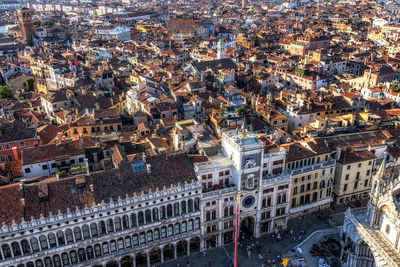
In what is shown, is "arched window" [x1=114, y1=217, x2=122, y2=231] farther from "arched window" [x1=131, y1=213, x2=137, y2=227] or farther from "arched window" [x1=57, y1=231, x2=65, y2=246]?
"arched window" [x1=57, y1=231, x2=65, y2=246]

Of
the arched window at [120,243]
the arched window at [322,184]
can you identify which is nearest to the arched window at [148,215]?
the arched window at [120,243]

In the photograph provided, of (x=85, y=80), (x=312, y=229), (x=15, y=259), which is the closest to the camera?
(x=15, y=259)

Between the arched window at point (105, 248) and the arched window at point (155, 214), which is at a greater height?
the arched window at point (155, 214)

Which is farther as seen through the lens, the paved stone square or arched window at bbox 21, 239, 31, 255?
the paved stone square

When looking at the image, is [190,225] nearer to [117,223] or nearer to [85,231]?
[117,223]

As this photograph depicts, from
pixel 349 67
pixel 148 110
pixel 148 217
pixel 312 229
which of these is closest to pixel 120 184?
pixel 148 217

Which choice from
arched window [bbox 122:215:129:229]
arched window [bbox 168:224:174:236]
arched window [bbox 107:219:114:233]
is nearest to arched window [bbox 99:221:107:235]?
arched window [bbox 107:219:114:233]

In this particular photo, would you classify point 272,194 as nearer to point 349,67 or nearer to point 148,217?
point 148,217

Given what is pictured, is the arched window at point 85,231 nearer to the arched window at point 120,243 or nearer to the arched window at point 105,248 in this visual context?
the arched window at point 105,248
